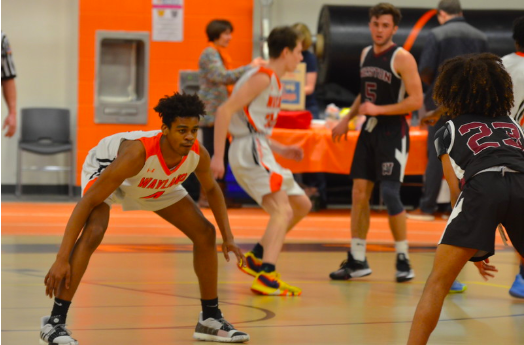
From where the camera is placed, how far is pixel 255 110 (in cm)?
550

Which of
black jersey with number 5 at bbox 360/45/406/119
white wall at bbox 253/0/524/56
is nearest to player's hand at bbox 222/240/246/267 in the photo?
black jersey with number 5 at bbox 360/45/406/119

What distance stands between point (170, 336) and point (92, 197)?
77 cm

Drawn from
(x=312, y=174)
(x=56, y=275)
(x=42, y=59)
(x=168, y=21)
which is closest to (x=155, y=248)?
(x=56, y=275)

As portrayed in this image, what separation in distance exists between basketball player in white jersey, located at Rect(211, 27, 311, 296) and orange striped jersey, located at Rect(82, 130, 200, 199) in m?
1.22

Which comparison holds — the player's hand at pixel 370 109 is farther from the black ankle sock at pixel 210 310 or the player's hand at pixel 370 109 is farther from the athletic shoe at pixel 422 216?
the athletic shoe at pixel 422 216

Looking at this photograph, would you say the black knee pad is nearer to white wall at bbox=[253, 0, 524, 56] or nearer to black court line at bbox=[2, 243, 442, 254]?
black court line at bbox=[2, 243, 442, 254]

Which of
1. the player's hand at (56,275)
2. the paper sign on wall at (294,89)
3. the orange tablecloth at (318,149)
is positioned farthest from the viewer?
the paper sign on wall at (294,89)

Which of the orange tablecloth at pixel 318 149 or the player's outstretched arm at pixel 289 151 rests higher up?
the player's outstretched arm at pixel 289 151

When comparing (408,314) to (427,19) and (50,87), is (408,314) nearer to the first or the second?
(427,19)

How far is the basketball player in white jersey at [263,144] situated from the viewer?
5.36 m

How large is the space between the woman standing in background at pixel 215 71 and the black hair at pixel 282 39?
4023mm

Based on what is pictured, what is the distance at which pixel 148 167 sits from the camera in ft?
12.7

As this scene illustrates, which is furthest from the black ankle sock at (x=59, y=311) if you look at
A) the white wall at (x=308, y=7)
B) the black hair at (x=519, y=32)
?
the white wall at (x=308, y=7)

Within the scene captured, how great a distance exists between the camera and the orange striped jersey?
387 centimetres
